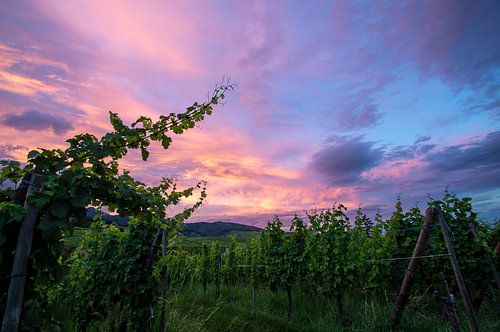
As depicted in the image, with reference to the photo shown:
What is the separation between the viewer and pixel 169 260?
454 centimetres

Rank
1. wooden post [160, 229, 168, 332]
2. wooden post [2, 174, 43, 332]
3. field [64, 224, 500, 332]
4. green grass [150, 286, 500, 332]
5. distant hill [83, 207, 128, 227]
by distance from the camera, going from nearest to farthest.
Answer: wooden post [2, 174, 43, 332], distant hill [83, 207, 128, 227], wooden post [160, 229, 168, 332], field [64, 224, 500, 332], green grass [150, 286, 500, 332]

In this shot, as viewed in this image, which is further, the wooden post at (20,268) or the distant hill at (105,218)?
the distant hill at (105,218)

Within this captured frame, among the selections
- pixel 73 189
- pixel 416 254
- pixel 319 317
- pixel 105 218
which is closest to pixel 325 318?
pixel 319 317

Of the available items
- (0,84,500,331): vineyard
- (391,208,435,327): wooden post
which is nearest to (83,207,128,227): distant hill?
(0,84,500,331): vineyard

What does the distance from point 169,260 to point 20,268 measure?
2.38 metres

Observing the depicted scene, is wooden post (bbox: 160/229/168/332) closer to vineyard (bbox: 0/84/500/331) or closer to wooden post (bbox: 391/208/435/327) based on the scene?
vineyard (bbox: 0/84/500/331)

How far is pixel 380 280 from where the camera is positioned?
9.06 metres

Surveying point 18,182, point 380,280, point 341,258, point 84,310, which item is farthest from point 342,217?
point 18,182

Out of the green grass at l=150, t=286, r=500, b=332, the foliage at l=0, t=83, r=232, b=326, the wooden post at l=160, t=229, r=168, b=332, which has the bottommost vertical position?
the green grass at l=150, t=286, r=500, b=332

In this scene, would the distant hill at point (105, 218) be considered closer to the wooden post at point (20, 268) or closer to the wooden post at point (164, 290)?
the wooden post at point (20, 268)

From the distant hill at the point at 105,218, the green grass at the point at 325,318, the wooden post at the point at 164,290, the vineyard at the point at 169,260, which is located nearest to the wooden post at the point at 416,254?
the vineyard at the point at 169,260

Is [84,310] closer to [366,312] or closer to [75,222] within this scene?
[75,222]

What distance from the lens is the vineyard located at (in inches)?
95.9

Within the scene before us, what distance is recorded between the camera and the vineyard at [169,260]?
2436mm
